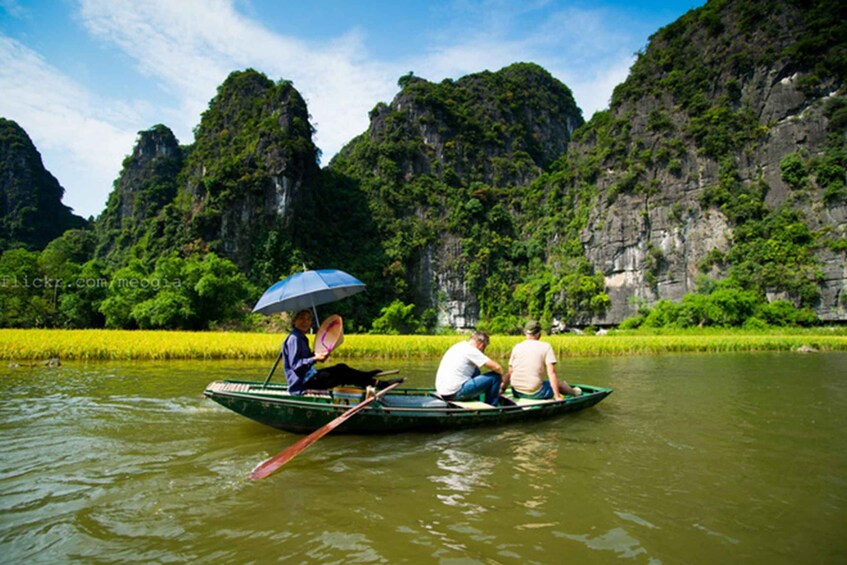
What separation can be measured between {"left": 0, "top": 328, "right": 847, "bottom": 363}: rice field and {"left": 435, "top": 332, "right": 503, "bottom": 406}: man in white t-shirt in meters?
10.4

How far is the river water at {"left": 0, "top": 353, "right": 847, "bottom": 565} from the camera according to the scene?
10.9 ft

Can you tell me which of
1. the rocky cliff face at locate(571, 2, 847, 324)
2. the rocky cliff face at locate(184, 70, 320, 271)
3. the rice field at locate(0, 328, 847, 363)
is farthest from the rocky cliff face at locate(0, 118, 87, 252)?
the rocky cliff face at locate(571, 2, 847, 324)

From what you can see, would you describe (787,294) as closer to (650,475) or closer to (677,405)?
(677,405)

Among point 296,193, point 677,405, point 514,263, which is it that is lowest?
point 677,405

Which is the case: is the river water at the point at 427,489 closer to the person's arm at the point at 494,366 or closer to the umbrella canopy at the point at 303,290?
the person's arm at the point at 494,366

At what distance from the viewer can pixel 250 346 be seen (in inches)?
646

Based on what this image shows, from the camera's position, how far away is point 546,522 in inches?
147

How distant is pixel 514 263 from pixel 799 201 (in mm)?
28419

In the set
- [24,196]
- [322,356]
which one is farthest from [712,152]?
[24,196]

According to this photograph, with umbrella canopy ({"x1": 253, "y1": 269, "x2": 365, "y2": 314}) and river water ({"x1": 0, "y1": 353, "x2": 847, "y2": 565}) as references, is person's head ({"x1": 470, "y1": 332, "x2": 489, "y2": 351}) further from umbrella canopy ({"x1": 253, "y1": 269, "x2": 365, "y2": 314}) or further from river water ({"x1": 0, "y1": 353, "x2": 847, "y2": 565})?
umbrella canopy ({"x1": 253, "y1": 269, "x2": 365, "y2": 314})

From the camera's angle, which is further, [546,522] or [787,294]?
[787,294]

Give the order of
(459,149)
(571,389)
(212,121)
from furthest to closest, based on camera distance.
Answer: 1. (459,149)
2. (212,121)
3. (571,389)

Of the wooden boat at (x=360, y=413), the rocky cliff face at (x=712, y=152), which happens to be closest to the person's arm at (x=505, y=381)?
the wooden boat at (x=360, y=413)

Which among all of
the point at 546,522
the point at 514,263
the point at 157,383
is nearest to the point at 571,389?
the point at 546,522
